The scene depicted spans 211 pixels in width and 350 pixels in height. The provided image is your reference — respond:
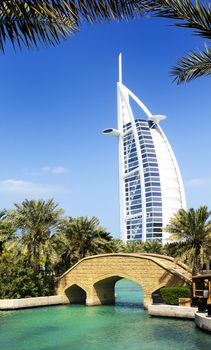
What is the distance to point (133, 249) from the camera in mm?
71250

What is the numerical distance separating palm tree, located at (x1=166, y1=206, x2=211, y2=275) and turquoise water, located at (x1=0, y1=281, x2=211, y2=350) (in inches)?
206

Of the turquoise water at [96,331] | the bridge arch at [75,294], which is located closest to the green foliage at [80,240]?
the bridge arch at [75,294]

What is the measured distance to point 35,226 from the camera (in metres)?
41.1

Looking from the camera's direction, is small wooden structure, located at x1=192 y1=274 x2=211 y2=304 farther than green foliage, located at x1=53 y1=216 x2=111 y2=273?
No

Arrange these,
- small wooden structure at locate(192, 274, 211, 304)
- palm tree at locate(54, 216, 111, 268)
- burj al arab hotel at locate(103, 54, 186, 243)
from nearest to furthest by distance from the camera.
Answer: small wooden structure at locate(192, 274, 211, 304)
palm tree at locate(54, 216, 111, 268)
burj al arab hotel at locate(103, 54, 186, 243)

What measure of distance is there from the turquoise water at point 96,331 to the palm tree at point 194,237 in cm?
523

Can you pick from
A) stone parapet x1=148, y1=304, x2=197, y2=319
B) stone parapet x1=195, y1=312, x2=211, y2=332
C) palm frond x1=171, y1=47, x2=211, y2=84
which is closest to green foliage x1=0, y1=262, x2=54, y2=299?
stone parapet x1=148, y1=304, x2=197, y2=319

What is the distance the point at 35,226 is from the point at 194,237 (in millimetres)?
15494

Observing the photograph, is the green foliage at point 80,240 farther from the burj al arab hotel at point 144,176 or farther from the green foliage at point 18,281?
the burj al arab hotel at point 144,176

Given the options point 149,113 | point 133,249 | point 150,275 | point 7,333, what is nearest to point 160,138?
point 149,113

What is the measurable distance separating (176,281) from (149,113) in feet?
405

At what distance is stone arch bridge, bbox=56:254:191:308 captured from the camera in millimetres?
34406

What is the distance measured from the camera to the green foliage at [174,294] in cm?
3158

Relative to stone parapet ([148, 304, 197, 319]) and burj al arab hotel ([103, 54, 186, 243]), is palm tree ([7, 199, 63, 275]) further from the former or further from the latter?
burj al arab hotel ([103, 54, 186, 243])
